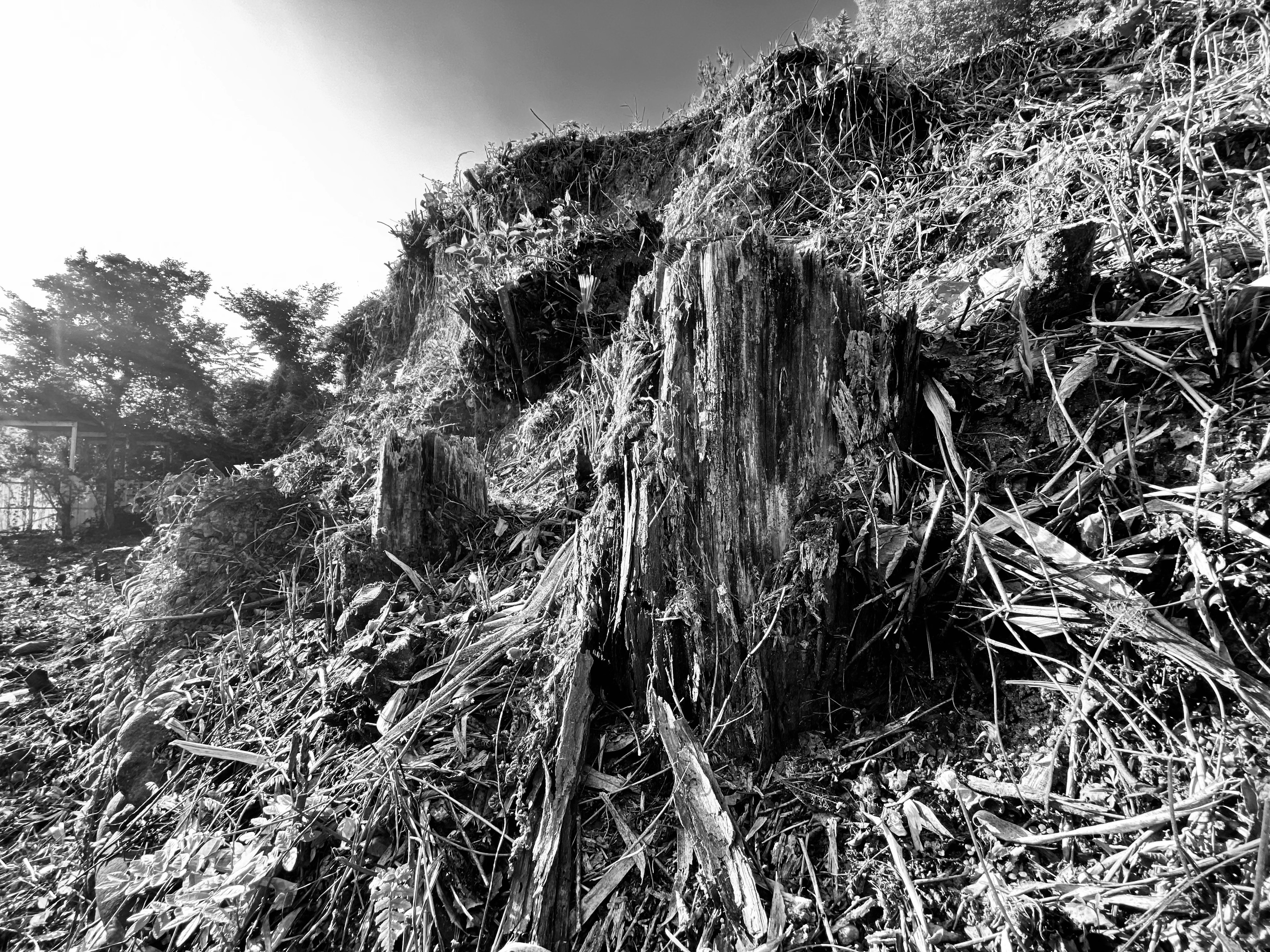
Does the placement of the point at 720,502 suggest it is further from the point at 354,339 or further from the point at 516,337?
the point at 354,339

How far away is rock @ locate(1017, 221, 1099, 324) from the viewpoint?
1.68m

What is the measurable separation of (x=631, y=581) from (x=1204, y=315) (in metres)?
1.82

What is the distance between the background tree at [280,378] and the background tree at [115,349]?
756 millimetres

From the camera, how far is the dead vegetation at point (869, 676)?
107 cm

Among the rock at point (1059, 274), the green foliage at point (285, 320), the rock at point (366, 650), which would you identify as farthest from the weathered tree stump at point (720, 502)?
the green foliage at point (285, 320)

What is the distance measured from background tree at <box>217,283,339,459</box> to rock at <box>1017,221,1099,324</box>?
8063mm

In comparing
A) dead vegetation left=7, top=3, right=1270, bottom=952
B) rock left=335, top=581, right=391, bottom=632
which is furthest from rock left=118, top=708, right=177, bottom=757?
rock left=335, top=581, right=391, bottom=632

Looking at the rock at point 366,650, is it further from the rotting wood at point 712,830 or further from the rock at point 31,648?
the rock at point 31,648

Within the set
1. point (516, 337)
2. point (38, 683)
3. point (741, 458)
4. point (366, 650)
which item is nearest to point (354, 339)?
point (516, 337)

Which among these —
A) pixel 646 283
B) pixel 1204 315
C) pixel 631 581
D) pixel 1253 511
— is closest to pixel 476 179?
pixel 646 283

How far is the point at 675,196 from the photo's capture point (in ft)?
14.5

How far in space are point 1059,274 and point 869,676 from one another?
1.55m

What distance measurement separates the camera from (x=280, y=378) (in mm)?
8594

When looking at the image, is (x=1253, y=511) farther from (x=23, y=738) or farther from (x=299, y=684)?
(x=23, y=738)
